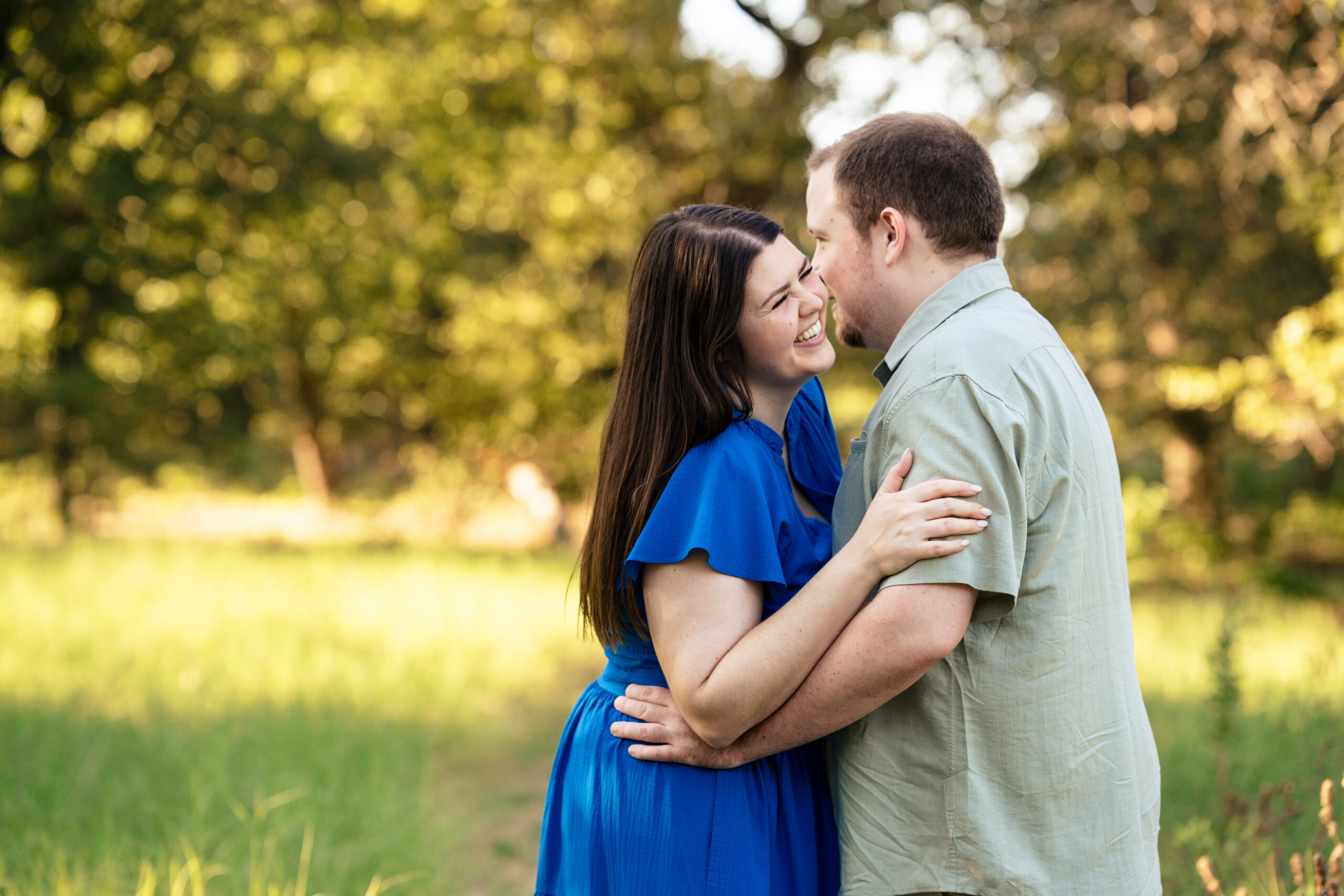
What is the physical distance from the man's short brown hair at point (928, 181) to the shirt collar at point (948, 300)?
0.18 ft

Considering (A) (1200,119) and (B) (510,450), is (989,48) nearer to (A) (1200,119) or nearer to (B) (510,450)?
(A) (1200,119)

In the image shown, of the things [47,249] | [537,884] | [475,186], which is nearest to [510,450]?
[475,186]

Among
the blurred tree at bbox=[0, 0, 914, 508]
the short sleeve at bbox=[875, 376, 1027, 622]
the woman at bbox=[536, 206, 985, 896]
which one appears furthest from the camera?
the blurred tree at bbox=[0, 0, 914, 508]

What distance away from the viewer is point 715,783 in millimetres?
2012

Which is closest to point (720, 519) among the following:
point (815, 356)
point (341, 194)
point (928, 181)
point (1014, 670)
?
point (815, 356)

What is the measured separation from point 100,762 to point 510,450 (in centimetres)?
1099

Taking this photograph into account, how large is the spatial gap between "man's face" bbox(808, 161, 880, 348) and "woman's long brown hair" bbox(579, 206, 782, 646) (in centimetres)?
11

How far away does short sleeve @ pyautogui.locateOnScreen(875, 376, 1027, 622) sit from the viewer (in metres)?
1.69

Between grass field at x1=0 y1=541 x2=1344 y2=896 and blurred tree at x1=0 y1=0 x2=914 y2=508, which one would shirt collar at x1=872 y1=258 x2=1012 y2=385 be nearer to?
grass field at x1=0 y1=541 x2=1344 y2=896

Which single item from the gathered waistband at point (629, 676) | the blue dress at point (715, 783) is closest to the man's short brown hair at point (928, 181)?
the blue dress at point (715, 783)

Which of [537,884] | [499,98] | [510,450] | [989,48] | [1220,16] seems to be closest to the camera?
[537,884]

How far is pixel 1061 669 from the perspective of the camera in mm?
1802

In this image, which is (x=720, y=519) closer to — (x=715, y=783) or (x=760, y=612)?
(x=760, y=612)

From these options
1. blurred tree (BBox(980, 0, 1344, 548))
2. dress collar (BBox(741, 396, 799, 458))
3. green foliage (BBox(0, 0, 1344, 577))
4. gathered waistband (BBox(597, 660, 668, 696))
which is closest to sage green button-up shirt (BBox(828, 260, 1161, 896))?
dress collar (BBox(741, 396, 799, 458))
